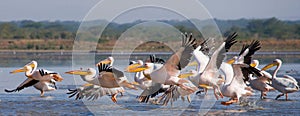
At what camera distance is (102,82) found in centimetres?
1218

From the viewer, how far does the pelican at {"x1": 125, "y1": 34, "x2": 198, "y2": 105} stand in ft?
35.7

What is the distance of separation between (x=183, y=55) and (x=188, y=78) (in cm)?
185

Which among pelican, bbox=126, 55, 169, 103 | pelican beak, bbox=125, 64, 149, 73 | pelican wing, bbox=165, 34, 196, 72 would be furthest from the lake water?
pelican wing, bbox=165, 34, 196, 72

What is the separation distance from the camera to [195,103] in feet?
42.0

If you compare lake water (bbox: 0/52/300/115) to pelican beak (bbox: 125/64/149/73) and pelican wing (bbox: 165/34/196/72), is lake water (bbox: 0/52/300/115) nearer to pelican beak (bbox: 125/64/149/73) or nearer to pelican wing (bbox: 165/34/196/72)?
pelican beak (bbox: 125/64/149/73)

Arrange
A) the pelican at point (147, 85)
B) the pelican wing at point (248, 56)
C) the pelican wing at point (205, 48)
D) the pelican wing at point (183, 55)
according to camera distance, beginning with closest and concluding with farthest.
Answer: the pelican wing at point (183, 55) → the pelican wing at point (248, 56) → the pelican wing at point (205, 48) → the pelican at point (147, 85)

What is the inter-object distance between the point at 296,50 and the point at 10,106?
79.3 ft

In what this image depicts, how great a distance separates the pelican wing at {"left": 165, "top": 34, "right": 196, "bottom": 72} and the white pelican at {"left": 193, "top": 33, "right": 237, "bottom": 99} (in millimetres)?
390

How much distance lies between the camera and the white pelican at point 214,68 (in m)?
11.2

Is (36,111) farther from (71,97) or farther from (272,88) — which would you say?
(272,88)

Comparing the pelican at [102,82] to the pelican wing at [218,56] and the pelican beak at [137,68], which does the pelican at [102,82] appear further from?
the pelican wing at [218,56]

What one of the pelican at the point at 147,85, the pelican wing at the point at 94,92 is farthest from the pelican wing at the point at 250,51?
the pelican wing at the point at 94,92

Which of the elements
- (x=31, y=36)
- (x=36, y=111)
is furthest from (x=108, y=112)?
(x=31, y=36)

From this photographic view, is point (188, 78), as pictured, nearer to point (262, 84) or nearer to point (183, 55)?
point (262, 84)
